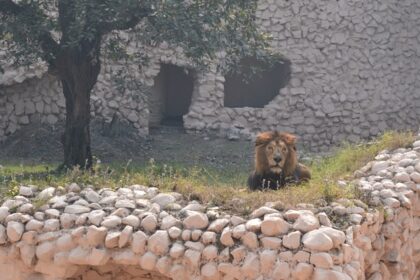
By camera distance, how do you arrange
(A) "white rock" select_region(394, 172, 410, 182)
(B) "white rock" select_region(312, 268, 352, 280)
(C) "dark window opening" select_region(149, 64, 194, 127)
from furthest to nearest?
1. (C) "dark window opening" select_region(149, 64, 194, 127)
2. (A) "white rock" select_region(394, 172, 410, 182)
3. (B) "white rock" select_region(312, 268, 352, 280)

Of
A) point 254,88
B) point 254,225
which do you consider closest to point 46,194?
point 254,225

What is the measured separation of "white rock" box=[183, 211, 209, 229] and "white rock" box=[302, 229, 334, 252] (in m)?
1.00

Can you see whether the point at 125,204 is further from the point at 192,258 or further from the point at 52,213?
the point at 192,258

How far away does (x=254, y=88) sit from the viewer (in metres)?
17.9

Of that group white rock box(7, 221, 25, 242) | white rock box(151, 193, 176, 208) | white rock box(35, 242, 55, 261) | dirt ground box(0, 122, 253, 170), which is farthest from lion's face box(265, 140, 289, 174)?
dirt ground box(0, 122, 253, 170)

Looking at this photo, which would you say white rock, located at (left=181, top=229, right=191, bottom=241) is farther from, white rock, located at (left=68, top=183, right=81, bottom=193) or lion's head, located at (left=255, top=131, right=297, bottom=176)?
lion's head, located at (left=255, top=131, right=297, bottom=176)

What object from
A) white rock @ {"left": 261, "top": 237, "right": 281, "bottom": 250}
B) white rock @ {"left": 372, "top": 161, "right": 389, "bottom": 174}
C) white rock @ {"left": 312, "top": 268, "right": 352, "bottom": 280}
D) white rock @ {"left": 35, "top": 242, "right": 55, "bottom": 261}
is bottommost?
Result: white rock @ {"left": 35, "top": 242, "right": 55, "bottom": 261}

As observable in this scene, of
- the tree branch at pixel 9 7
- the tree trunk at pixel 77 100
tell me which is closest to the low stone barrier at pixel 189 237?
the tree trunk at pixel 77 100

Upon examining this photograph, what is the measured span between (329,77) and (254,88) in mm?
2457

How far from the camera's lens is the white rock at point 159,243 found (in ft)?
20.3

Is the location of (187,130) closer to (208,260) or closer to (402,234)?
(402,234)

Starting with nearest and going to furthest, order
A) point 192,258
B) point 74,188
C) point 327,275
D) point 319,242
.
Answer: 1. point 327,275
2. point 319,242
3. point 192,258
4. point 74,188

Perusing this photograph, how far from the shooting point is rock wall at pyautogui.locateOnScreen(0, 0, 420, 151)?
15523 millimetres

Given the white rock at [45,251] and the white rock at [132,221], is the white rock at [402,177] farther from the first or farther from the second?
the white rock at [45,251]
